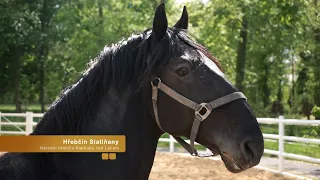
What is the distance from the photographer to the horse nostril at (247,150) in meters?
1.80

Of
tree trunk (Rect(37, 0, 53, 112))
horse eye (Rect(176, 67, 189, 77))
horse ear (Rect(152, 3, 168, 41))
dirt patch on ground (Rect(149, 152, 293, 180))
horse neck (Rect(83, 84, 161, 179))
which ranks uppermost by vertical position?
tree trunk (Rect(37, 0, 53, 112))

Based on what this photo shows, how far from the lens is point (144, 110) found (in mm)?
2068

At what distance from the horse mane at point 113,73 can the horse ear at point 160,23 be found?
0.11ft

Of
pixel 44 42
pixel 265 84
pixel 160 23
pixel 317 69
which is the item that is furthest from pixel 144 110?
pixel 265 84

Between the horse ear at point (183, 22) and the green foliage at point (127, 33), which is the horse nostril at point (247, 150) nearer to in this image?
the horse ear at point (183, 22)

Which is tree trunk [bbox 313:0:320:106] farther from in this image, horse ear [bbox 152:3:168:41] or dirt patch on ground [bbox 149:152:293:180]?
horse ear [bbox 152:3:168:41]

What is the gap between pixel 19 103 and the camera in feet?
60.6

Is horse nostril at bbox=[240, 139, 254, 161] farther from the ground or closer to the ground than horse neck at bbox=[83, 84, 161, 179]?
closer to the ground

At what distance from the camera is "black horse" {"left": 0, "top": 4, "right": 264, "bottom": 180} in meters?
1.89

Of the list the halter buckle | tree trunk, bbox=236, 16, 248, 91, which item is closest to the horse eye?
the halter buckle

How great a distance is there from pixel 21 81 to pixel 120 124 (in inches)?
853

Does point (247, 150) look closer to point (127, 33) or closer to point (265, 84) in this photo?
point (127, 33)

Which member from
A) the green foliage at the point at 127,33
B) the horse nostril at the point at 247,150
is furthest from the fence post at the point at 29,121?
the horse nostril at the point at 247,150

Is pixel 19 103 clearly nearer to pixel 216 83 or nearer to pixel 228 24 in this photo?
pixel 228 24
